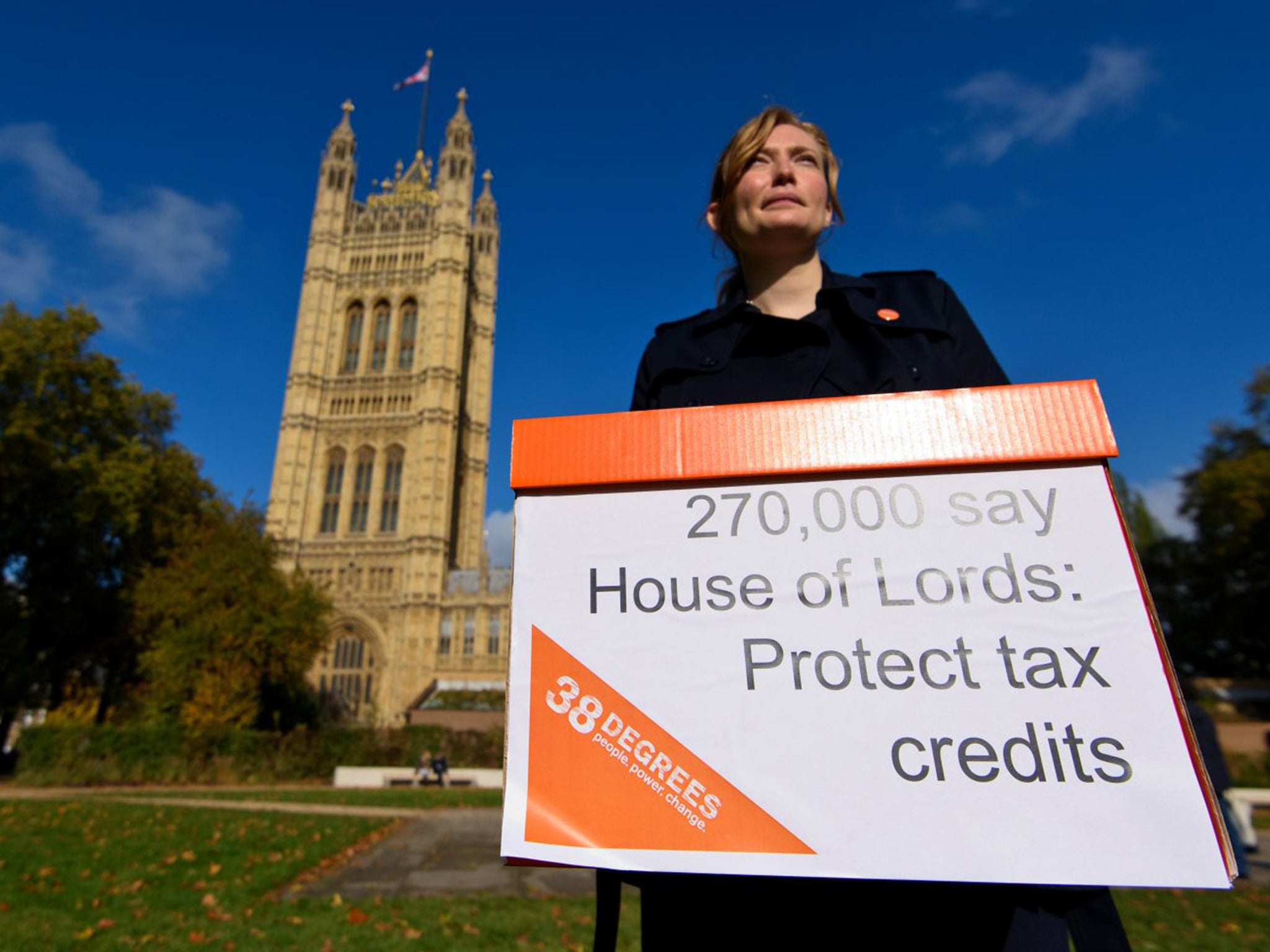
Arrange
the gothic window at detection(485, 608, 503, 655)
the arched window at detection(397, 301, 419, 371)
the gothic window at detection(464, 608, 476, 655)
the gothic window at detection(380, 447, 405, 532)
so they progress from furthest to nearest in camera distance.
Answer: the arched window at detection(397, 301, 419, 371) < the gothic window at detection(380, 447, 405, 532) < the gothic window at detection(464, 608, 476, 655) < the gothic window at detection(485, 608, 503, 655)

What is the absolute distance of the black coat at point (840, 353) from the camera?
179cm

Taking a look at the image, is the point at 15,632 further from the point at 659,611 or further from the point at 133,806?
the point at 659,611

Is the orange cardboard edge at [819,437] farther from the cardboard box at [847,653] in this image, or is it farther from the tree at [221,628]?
the tree at [221,628]

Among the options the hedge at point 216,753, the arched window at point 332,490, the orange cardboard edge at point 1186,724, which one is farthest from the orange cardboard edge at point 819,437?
the arched window at point 332,490

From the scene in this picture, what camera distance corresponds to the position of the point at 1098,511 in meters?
1.26

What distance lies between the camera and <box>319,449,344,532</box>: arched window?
4328 cm

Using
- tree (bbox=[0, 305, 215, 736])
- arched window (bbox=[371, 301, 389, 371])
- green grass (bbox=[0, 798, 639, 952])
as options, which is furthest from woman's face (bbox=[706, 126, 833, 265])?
arched window (bbox=[371, 301, 389, 371])

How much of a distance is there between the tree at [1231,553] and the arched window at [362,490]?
4001 centimetres

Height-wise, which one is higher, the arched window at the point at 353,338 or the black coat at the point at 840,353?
the arched window at the point at 353,338

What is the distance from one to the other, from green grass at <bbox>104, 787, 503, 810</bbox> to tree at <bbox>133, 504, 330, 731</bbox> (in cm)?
391

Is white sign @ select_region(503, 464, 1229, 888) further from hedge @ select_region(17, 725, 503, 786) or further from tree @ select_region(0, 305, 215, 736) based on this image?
tree @ select_region(0, 305, 215, 736)

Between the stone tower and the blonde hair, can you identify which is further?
the stone tower

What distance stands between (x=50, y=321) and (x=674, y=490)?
2893cm

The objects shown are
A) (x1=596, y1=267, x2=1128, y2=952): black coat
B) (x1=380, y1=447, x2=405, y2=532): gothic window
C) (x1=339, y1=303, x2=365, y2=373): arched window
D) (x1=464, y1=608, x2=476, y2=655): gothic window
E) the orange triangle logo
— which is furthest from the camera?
(x1=339, y1=303, x2=365, y2=373): arched window
